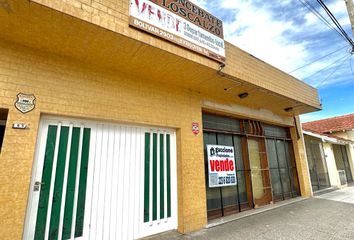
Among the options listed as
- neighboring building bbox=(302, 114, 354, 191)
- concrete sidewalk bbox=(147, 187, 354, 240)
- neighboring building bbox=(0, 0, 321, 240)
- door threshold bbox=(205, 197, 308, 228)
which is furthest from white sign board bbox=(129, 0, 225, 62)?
neighboring building bbox=(302, 114, 354, 191)

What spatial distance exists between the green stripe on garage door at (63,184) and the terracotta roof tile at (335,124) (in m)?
15.2

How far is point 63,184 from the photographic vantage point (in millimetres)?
3273

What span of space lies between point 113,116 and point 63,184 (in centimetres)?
149

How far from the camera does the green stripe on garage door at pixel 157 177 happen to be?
4.14 metres

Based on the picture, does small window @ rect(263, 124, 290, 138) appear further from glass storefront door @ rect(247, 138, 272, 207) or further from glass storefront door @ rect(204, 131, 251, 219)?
glass storefront door @ rect(204, 131, 251, 219)

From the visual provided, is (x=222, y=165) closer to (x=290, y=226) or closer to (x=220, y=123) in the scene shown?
(x=220, y=123)

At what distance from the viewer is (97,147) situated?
3.74 meters

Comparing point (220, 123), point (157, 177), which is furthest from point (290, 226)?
point (157, 177)

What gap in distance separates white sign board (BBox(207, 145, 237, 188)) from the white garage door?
49.4 inches

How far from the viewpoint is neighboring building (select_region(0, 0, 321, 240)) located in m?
Answer: 2.88

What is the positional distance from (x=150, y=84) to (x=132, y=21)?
5.26ft

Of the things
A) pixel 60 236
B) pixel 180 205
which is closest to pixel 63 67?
pixel 60 236

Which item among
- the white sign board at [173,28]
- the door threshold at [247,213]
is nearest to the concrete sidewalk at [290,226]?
the door threshold at [247,213]

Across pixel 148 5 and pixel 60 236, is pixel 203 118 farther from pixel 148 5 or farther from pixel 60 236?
pixel 60 236
